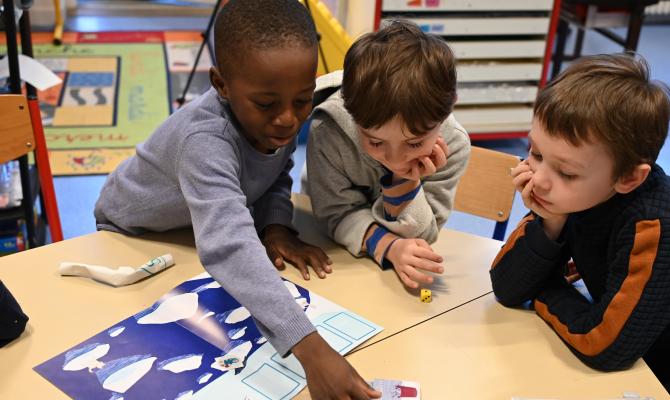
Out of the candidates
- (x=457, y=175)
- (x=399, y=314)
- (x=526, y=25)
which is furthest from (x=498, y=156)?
(x=526, y=25)

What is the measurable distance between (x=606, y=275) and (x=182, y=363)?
25.4 inches

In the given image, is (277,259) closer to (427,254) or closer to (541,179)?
(427,254)

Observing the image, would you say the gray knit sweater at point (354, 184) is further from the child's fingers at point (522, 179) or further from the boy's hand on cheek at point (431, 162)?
the child's fingers at point (522, 179)

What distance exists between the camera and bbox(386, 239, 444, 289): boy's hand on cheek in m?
1.10

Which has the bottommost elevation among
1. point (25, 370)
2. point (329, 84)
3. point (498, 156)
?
point (25, 370)

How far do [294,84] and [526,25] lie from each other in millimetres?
2233

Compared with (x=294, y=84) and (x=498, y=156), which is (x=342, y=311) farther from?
(x=498, y=156)

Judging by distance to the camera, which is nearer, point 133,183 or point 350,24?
point 133,183

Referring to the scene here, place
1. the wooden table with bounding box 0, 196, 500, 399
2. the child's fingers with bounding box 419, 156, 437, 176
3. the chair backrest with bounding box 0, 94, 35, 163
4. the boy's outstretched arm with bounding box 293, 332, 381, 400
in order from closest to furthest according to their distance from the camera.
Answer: the boy's outstretched arm with bounding box 293, 332, 381, 400 < the wooden table with bounding box 0, 196, 500, 399 < the child's fingers with bounding box 419, 156, 437, 176 < the chair backrest with bounding box 0, 94, 35, 163

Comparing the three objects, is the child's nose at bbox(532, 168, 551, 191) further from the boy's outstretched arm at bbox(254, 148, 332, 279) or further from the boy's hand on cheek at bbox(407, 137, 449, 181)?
the boy's outstretched arm at bbox(254, 148, 332, 279)

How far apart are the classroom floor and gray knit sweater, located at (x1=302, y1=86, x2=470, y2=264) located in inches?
15.0

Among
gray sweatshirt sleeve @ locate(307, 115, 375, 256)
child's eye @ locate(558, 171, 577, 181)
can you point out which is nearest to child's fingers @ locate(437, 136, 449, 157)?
gray sweatshirt sleeve @ locate(307, 115, 375, 256)

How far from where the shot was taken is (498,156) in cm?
151

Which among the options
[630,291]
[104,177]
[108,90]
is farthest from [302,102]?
[108,90]
